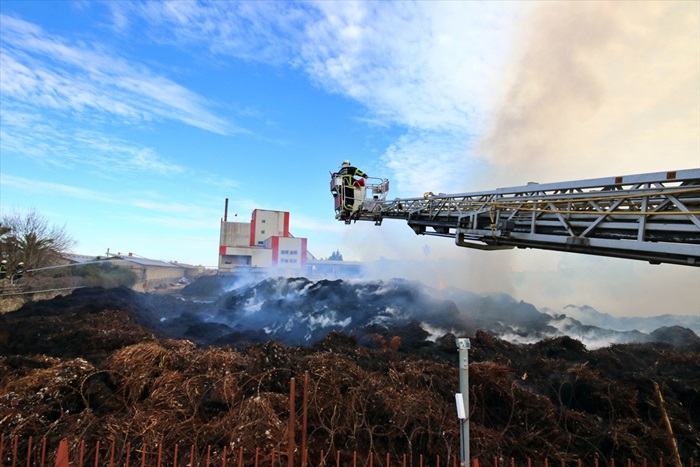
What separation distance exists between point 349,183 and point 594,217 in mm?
6189

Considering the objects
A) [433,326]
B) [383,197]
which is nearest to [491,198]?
[383,197]

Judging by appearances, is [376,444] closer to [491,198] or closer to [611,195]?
[491,198]

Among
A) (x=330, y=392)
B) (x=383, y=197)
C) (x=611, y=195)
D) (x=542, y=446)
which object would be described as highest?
(x=383, y=197)

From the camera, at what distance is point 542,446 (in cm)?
631

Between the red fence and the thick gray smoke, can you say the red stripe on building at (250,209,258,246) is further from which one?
the red fence

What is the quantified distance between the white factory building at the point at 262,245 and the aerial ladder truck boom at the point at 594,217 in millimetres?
49073

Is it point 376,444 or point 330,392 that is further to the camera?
point 330,392

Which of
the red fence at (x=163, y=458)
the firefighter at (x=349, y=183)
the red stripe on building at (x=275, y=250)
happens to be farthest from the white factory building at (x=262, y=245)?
the red fence at (x=163, y=458)

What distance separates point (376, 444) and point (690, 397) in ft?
25.0

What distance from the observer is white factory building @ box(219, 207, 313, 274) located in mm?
55438

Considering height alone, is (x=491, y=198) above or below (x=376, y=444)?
above

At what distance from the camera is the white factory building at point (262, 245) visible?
5544 cm

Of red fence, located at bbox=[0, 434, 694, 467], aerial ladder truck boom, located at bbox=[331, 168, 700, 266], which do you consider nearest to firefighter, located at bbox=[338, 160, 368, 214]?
aerial ladder truck boom, located at bbox=[331, 168, 700, 266]

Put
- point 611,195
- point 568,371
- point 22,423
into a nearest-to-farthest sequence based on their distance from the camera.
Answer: point 611,195
point 22,423
point 568,371
